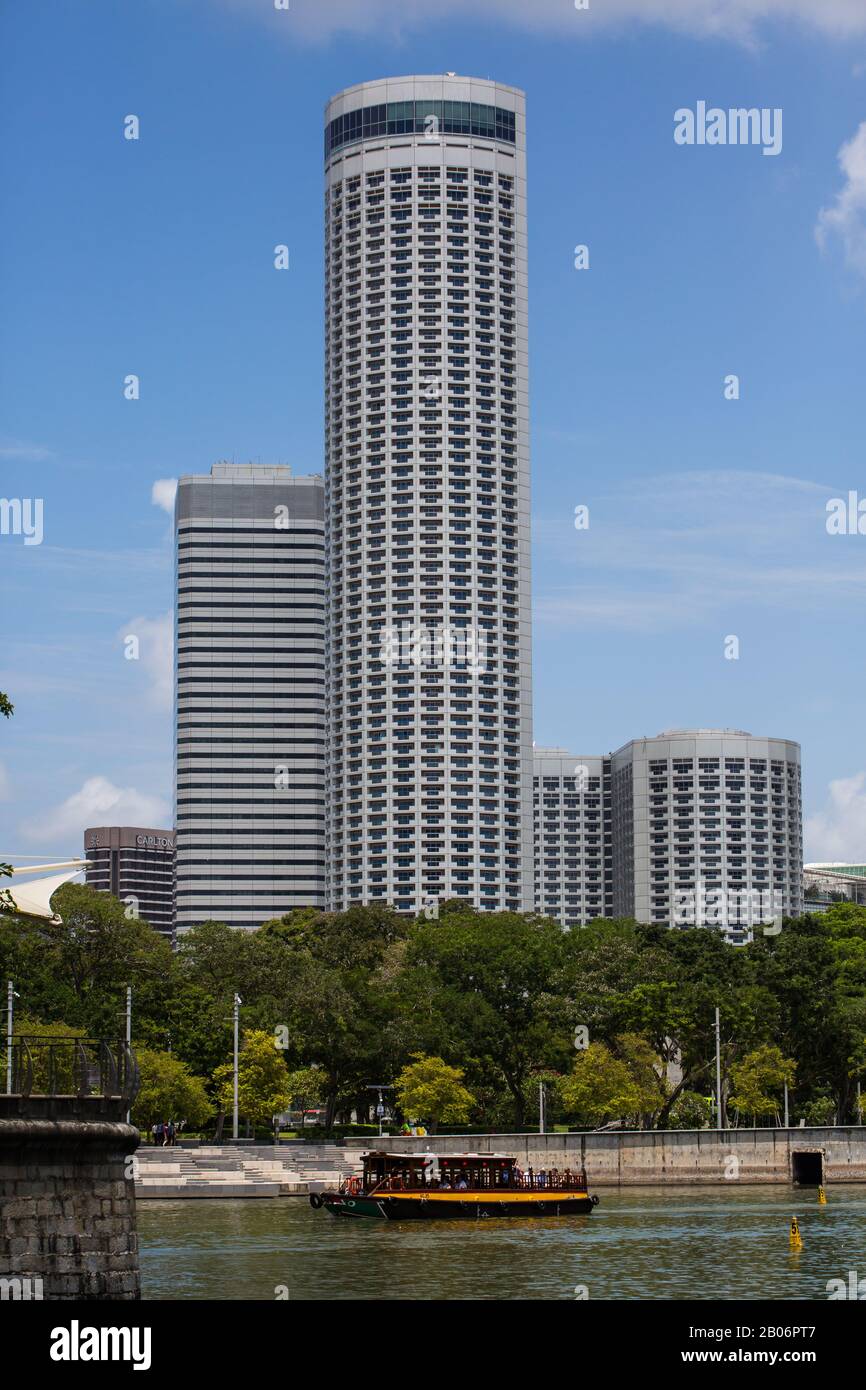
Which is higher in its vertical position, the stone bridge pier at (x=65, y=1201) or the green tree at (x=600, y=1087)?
the stone bridge pier at (x=65, y=1201)

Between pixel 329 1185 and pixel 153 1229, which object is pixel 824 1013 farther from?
pixel 153 1229

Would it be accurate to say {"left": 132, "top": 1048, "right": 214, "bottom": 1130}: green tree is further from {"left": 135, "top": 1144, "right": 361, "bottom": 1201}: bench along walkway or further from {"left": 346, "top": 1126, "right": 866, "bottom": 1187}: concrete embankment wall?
{"left": 346, "top": 1126, "right": 866, "bottom": 1187}: concrete embankment wall

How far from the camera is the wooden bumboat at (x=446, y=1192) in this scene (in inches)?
3310

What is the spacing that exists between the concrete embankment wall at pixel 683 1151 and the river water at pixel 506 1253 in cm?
1852

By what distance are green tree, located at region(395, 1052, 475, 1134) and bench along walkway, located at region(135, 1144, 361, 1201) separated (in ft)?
28.2

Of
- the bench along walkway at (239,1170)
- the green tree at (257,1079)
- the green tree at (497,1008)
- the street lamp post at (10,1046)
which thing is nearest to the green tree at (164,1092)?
the bench along walkway at (239,1170)

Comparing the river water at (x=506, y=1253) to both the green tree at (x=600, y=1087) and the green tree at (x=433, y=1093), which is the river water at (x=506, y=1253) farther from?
the green tree at (x=433, y=1093)

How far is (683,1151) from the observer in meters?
112

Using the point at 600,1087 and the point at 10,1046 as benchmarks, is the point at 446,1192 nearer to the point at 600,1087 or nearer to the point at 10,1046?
the point at 600,1087

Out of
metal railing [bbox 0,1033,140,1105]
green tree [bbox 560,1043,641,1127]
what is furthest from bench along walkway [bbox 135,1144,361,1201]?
metal railing [bbox 0,1033,140,1105]

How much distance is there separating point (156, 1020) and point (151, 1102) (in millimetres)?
12085

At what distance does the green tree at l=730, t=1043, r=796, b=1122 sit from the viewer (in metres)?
120

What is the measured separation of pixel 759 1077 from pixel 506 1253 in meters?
56.5

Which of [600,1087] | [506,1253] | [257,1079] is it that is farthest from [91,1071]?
[600,1087]
